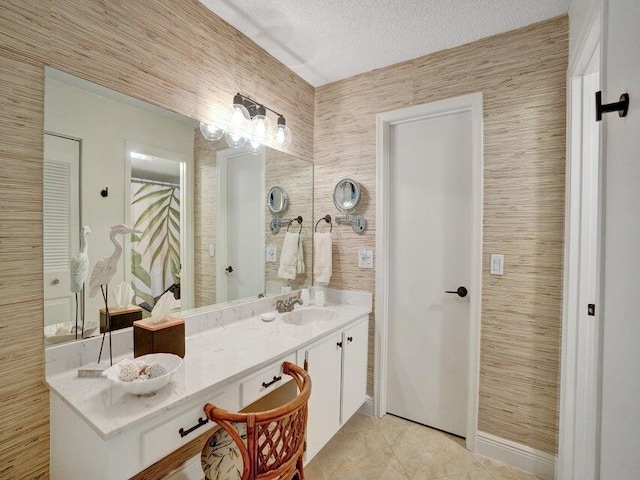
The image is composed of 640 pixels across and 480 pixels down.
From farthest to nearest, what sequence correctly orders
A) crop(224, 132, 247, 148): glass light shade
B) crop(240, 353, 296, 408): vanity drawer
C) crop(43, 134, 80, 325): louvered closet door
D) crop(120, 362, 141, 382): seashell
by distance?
crop(224, 132, 247, 148): glass light shade, crop(240, 353, 296, 408): vanity drawer, crop(43, 134, 80, 325): louvered closet door, crop(120, 362, 141, 382): seashell

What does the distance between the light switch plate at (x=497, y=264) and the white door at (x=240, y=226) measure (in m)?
1.51

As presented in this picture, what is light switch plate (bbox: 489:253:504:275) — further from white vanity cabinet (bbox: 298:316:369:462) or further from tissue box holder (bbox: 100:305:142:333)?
tissue box holder (bbox: 100:305:142:333)

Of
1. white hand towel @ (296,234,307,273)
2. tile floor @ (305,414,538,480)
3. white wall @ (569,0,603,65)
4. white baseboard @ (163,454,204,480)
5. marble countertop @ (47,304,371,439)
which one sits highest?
white wall @ (569,0,603,65)

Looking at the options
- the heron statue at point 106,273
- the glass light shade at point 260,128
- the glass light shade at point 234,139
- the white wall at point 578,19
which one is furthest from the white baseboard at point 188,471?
the white wall at point 578,19

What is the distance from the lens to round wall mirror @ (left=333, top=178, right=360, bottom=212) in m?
2.30

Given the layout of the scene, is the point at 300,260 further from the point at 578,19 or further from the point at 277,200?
the point at 578,19

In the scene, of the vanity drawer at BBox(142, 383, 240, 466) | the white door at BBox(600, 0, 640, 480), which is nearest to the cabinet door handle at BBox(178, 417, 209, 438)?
the vanity drawer at BBox(142, 383, 240, 466)

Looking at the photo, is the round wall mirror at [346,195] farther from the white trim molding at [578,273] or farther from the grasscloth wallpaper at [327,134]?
the white trim molding at [578,273]

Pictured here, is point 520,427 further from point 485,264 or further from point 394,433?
point 485,264

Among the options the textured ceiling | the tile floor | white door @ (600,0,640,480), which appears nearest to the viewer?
white door @ (600,0,640,480)

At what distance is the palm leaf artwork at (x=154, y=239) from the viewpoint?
143 centimetres

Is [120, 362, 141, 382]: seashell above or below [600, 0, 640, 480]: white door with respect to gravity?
below

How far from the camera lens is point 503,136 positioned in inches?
71.4

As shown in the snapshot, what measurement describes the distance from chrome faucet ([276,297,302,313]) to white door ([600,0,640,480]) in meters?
1.65
